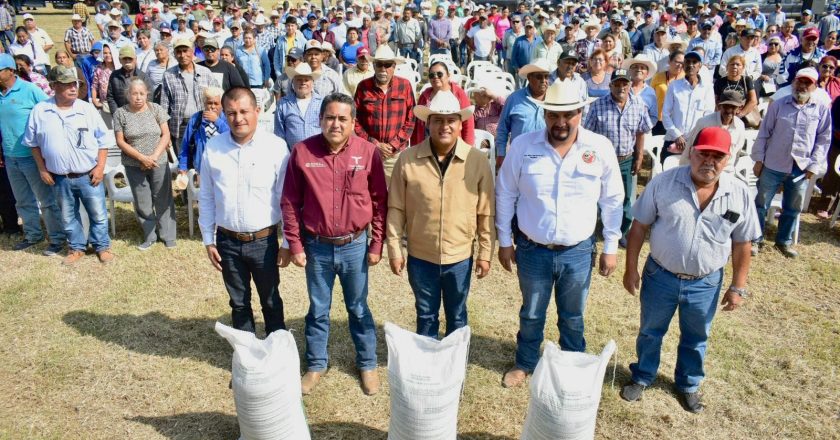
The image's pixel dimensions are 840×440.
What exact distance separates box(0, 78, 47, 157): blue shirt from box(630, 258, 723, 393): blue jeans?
5.94 metres

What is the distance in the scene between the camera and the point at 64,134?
575 centimetres

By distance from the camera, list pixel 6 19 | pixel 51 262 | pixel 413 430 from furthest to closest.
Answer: pixel 6 19, pixel 51 262, pixel 413 430

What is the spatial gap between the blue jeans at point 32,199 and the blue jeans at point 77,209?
0.18 m

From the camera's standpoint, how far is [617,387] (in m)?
4.26

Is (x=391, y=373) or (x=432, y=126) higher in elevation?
(x=432, y=126)

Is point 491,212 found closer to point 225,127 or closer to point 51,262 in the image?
point 225,127

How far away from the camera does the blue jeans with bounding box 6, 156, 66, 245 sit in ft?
20.5

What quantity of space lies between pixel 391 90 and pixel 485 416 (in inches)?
125

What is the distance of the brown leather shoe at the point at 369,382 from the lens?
4223 millimetres

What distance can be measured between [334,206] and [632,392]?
234cm

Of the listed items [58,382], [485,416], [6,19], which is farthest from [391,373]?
[6,19]

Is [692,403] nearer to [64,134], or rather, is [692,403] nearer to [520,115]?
[520,115]

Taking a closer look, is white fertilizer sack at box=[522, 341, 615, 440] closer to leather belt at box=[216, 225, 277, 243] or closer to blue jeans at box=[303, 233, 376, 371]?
blue jeans at box=[303, 233, 376, 371]

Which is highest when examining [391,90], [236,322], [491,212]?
[391,90]
